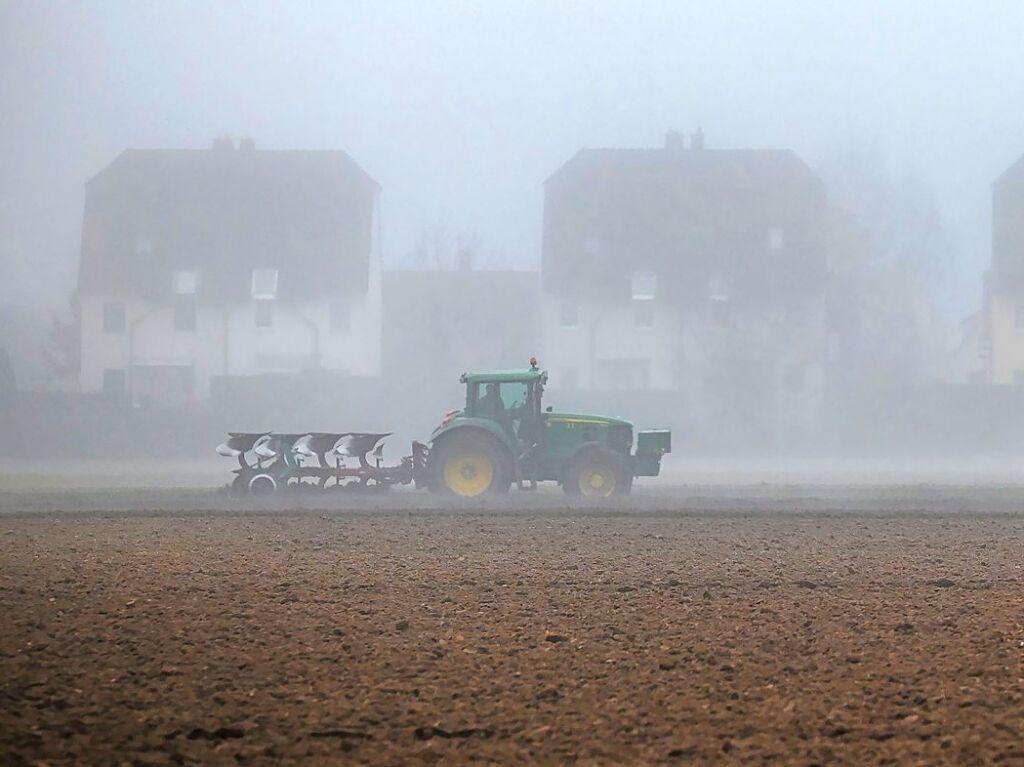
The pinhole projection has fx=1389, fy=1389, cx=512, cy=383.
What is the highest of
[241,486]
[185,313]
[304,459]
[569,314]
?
[569,314]

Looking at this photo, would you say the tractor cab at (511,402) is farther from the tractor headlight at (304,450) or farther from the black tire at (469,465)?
the tractor headlight at (304,450)

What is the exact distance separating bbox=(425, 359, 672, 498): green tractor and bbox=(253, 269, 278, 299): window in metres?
24.4

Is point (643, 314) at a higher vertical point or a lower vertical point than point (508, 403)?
higher

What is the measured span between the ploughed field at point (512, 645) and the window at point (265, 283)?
28555mm

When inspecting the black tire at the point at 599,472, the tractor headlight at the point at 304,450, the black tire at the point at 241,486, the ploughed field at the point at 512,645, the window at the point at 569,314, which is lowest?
the ploughed field at the point at 512,645

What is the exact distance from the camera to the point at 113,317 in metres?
41.8

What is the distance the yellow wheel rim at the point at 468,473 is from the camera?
18.9 metres

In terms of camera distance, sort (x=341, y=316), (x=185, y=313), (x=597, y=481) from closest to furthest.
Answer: (x=597, y=481), (x=185, y=313), (x=341, y=316)

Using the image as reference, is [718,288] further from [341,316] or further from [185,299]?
[185,299]

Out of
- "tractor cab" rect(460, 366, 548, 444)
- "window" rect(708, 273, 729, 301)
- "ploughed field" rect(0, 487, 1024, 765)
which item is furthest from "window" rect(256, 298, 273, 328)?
"ploughed field" rect(0, 487, 1024, 765)

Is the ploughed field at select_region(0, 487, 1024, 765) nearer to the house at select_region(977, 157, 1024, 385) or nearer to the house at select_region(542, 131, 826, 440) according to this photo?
the house at select_region(542, 131, 826, 440)

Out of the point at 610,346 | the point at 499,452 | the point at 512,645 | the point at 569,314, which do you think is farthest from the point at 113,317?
the point at 512,645

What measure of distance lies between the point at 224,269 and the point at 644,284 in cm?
1326

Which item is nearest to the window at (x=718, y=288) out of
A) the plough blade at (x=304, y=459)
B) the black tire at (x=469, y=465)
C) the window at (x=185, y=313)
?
the window at (x=185, y=313)
